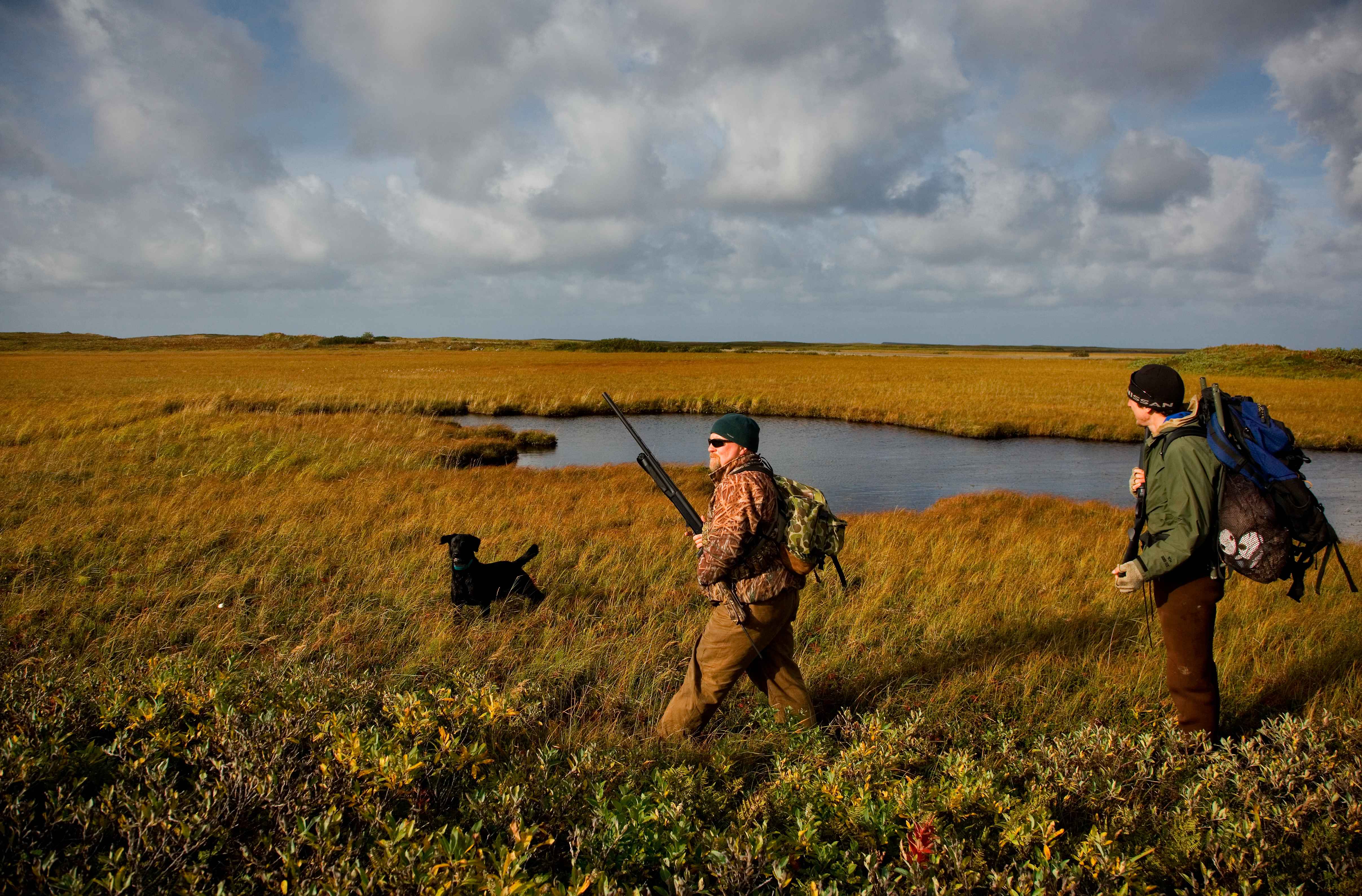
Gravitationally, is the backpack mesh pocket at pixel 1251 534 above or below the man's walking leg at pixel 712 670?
above

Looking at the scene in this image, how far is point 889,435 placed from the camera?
25734 mm

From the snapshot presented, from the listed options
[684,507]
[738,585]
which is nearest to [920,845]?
[738,585]

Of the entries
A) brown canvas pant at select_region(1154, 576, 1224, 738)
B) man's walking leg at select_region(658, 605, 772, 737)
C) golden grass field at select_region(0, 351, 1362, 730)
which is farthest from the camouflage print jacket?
brown canvas pant at select_region(1154, 576, 1224, 738)

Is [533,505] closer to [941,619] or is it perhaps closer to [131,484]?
[131,484]

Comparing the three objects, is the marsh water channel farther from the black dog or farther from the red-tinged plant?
the red-tinged plant

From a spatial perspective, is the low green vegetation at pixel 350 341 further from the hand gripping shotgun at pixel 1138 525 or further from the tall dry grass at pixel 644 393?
the hand gripping shotgun at pixel 1138 525

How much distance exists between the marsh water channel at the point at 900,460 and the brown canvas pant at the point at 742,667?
10139 mm

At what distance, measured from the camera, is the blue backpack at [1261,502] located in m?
3.36

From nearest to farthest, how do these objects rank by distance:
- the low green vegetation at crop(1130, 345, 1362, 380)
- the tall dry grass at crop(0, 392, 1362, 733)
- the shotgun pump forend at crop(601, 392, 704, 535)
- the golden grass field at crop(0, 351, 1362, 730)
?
the shotgun pump forend at crop(601, 392, 704, 535) → the tall dry grass at crop(0, 392, 1362, 733) → the golden grass field at crop(0, 351, 1362, 730) → the low green vegetation at crop(1130, 345, 1362, 380)

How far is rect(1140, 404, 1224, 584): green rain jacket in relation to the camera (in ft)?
11.2

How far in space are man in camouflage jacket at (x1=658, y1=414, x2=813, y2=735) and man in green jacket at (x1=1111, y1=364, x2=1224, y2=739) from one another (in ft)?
5.64

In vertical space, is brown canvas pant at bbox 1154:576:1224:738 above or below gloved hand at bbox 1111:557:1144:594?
below

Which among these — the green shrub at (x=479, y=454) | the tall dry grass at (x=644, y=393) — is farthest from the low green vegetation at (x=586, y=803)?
the tall dry grass at (x=644, y=393)

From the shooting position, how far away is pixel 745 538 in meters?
3.47
